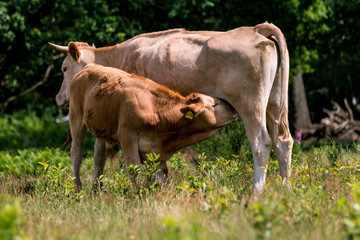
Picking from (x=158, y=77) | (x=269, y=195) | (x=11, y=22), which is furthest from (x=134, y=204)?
(x=11, y=22)

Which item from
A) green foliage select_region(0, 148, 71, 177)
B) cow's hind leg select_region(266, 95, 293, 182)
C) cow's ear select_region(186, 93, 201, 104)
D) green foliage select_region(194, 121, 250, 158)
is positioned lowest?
green foliage select_region(0, 148, 71, 177)

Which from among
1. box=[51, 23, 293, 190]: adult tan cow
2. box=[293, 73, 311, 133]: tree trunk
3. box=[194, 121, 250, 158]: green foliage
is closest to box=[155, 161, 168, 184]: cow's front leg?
box=[51, 23, 293, 190]: adult tan cow

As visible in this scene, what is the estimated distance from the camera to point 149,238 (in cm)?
388

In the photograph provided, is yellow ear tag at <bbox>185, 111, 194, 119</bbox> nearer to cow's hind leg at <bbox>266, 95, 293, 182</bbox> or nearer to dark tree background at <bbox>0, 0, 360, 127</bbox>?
cow's hind leg at <bbox>266, 95, 293, 182</bbox>

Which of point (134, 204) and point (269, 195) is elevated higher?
point (269, 195)

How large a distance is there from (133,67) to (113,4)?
19.8 feet

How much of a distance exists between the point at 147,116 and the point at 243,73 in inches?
51.8

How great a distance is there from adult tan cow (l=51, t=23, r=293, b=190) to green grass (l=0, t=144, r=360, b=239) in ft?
1.78

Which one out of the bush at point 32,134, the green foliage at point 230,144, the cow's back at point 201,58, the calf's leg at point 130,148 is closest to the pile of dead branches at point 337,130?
the green foliage at point 230,144

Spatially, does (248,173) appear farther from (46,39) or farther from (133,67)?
(46,39)

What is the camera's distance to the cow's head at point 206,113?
5691 millimetres

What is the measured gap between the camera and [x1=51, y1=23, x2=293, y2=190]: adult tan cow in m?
6.20

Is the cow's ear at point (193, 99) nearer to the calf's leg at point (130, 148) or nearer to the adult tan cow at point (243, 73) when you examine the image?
the adult tan cow at point (243, 73)

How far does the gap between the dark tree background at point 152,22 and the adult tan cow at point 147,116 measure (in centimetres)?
550
